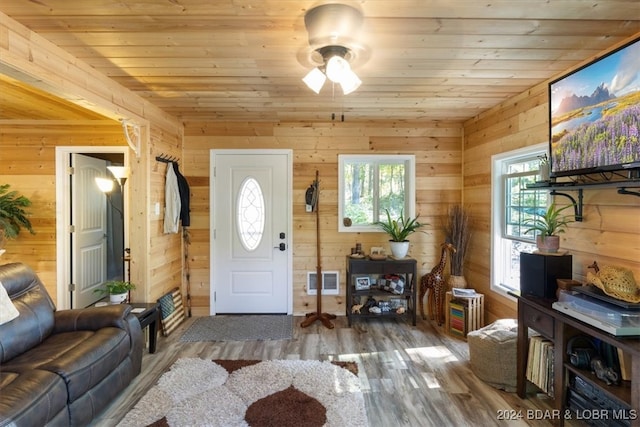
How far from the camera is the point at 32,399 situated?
153 cm

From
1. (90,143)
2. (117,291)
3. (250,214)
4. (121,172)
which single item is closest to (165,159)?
(121,172)

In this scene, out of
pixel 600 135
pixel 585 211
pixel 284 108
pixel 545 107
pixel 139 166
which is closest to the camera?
pixel 600 135

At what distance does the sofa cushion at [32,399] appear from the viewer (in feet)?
4.73

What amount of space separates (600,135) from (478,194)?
5.64 feet

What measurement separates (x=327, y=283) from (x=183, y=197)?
6.82 feet

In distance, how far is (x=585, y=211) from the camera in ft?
7.25

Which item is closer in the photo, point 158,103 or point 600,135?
point 600,135

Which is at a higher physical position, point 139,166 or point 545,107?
point 545,107

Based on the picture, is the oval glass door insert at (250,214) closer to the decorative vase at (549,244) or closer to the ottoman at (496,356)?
the ottoman at (496,356)

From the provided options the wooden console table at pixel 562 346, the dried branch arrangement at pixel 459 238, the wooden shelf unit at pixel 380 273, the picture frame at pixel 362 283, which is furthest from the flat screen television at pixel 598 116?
the picture frame at pixel 362 283

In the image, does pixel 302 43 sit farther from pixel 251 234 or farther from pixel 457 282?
pixel 457 282

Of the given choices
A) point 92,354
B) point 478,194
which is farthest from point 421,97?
point 92,354

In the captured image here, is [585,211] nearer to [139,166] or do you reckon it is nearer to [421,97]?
[421,97]

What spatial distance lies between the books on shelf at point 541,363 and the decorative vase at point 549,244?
0.61 m
